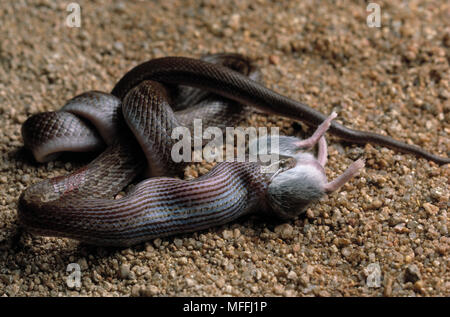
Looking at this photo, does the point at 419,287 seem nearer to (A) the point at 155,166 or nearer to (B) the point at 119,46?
(A) the point at 155,166

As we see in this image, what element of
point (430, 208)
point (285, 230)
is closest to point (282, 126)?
point (285, 230)

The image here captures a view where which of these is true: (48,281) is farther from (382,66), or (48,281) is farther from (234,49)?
(382,66)

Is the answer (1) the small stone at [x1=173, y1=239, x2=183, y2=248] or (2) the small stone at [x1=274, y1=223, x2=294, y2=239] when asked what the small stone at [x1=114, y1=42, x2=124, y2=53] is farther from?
(2) the small stone at [x1=274, y1=223, x2=294, y2=239]

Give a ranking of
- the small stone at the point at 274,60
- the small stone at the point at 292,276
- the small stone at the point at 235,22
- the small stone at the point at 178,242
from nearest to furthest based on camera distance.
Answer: the small stone at the point at 292,276 < the small stone at the point at 178,242 < the small stone at the point at 274,60 < the small stone at the point at 235,22

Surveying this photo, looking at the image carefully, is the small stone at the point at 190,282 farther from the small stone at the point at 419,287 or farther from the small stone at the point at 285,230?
the small stone at the point at 419,287

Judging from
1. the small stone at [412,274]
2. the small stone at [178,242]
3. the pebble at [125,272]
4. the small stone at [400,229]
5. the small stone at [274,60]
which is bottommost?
the pebble at [125,272]

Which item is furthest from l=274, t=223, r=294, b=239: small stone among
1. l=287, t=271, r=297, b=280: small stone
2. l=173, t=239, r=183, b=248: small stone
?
l=173, t=239, r=183, b=248: small stone

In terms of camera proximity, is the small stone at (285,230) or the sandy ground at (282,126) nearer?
the sandy ground at (282,126)

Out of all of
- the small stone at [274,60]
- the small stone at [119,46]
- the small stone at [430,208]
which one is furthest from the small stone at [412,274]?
the small stone at [119,46]
